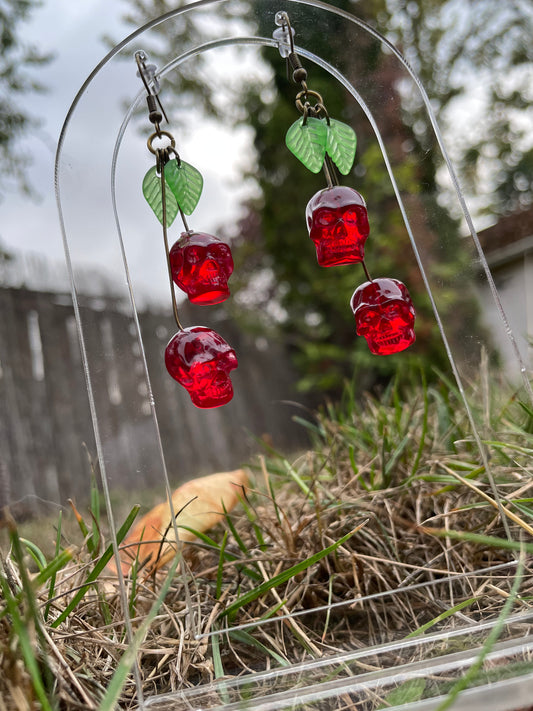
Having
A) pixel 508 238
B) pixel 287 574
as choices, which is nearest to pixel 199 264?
pixel 287 574

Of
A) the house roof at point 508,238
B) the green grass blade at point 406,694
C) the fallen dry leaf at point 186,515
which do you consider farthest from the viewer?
the house roof at point 508,238

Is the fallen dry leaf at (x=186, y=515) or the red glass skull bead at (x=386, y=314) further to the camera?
the fallen dry leaf at (x=186, y=515)

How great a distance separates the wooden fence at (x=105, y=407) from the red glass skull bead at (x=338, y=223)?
0.91ft

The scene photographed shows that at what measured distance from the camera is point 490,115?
321cm

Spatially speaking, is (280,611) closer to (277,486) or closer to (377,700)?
(377,700)

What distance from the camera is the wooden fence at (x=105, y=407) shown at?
93 cm

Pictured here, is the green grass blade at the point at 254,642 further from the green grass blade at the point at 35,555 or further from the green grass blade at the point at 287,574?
the green grass blade at the point at 35,555

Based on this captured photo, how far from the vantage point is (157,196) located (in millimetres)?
689

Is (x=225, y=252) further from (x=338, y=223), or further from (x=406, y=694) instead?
(x=406, y=694)

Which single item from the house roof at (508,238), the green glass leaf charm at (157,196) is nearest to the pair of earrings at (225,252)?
the green glass leaf charm at (157,196)

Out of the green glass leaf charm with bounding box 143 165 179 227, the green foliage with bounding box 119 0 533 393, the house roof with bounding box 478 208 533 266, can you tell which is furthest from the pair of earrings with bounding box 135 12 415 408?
the house roof with bounding box 478 208 533 266

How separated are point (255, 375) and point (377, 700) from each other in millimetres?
3266

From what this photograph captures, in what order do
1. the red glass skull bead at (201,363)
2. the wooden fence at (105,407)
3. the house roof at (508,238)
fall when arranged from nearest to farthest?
the red glass skull bead at (201,363) → the wooden fence at (105,407) → the house roof at (508,238)

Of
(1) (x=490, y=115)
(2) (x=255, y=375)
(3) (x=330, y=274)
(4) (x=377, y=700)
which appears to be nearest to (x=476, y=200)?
(1) (x=490, y=115)
